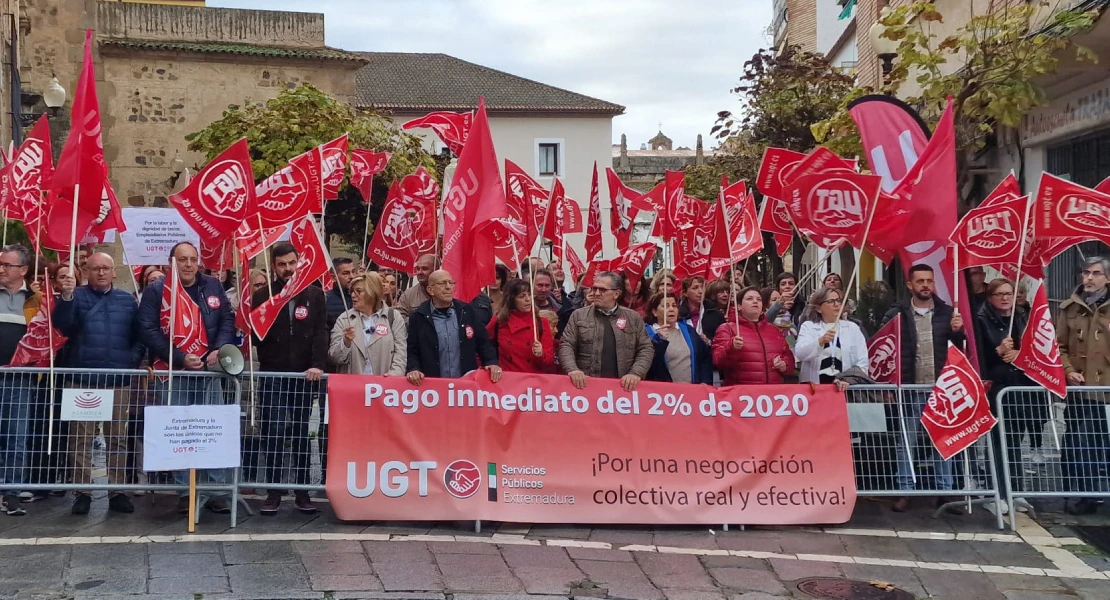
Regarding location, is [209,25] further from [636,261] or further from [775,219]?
[636,261]

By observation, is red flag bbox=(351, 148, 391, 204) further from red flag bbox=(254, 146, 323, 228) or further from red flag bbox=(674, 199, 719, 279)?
red flag bbox=(254, 146, 323, 228)

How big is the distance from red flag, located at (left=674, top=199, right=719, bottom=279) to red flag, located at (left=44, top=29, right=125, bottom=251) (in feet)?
16.5

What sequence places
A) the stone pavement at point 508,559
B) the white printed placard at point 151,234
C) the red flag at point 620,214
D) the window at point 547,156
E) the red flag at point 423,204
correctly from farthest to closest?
the window at point 547,156 < the red flag at point 620,214 < the red flag at point 423,204 < the white printed placard at point 151,234 < the stone pavement at point 508,559

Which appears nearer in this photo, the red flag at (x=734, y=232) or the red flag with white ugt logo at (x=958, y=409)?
the red flag with white ugt logo at (x=958, y=409)

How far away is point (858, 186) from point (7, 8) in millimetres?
17232

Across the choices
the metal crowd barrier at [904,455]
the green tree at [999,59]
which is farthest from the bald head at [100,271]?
the green tree at [999,59]

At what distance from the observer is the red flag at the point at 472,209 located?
29.0 feet

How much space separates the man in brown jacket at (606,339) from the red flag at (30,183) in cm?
412

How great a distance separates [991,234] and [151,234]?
7.09 m

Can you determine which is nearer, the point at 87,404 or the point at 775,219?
the point at 87,404

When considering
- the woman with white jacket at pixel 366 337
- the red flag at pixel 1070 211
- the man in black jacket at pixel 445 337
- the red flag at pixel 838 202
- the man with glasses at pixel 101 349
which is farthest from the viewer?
the woman with white jacket at pixel 366 337

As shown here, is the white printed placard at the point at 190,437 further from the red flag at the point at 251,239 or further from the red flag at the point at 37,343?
the red flag at the point at 251,239

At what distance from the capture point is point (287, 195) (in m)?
8.65

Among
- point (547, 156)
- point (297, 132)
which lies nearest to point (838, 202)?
point (297, 132)
